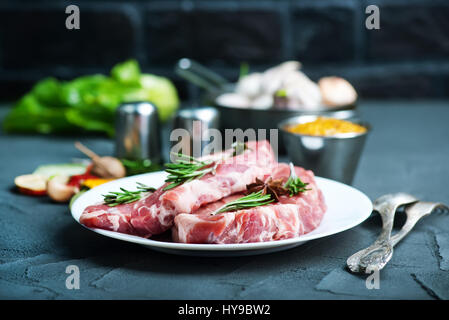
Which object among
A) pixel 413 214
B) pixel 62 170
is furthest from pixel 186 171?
pixel 62 170

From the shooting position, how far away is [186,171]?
1164 mm

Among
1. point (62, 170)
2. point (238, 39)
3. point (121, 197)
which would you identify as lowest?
point (62, 170)

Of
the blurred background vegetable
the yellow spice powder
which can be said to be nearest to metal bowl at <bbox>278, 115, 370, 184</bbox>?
the yellow spice powder

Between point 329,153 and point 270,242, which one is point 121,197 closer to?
point 270,242

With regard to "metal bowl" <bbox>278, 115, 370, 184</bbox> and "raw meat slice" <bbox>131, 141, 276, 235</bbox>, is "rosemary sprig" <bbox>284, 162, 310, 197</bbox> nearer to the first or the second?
"raw meat slice" <bbox>131, 141, 276, 235</bbox>

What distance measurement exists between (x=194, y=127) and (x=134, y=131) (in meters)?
0.19

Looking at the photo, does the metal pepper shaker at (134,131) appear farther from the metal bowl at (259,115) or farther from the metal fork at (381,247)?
the metal fork at (381,247)

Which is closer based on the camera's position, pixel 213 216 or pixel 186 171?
pixel 213 216

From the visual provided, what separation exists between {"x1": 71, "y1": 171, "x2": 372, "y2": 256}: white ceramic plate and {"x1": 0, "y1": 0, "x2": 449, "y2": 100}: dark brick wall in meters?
1.76

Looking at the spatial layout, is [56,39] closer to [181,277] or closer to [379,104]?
[379,104]

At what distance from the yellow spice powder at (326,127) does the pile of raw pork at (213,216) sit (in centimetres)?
40

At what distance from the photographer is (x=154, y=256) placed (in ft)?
3.62

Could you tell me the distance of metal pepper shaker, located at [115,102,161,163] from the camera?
74.2 inches

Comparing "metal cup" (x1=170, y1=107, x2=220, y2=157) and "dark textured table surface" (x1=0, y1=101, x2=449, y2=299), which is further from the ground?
"metal cup" (x1=170, y1=107, x2=220, y2=157)
